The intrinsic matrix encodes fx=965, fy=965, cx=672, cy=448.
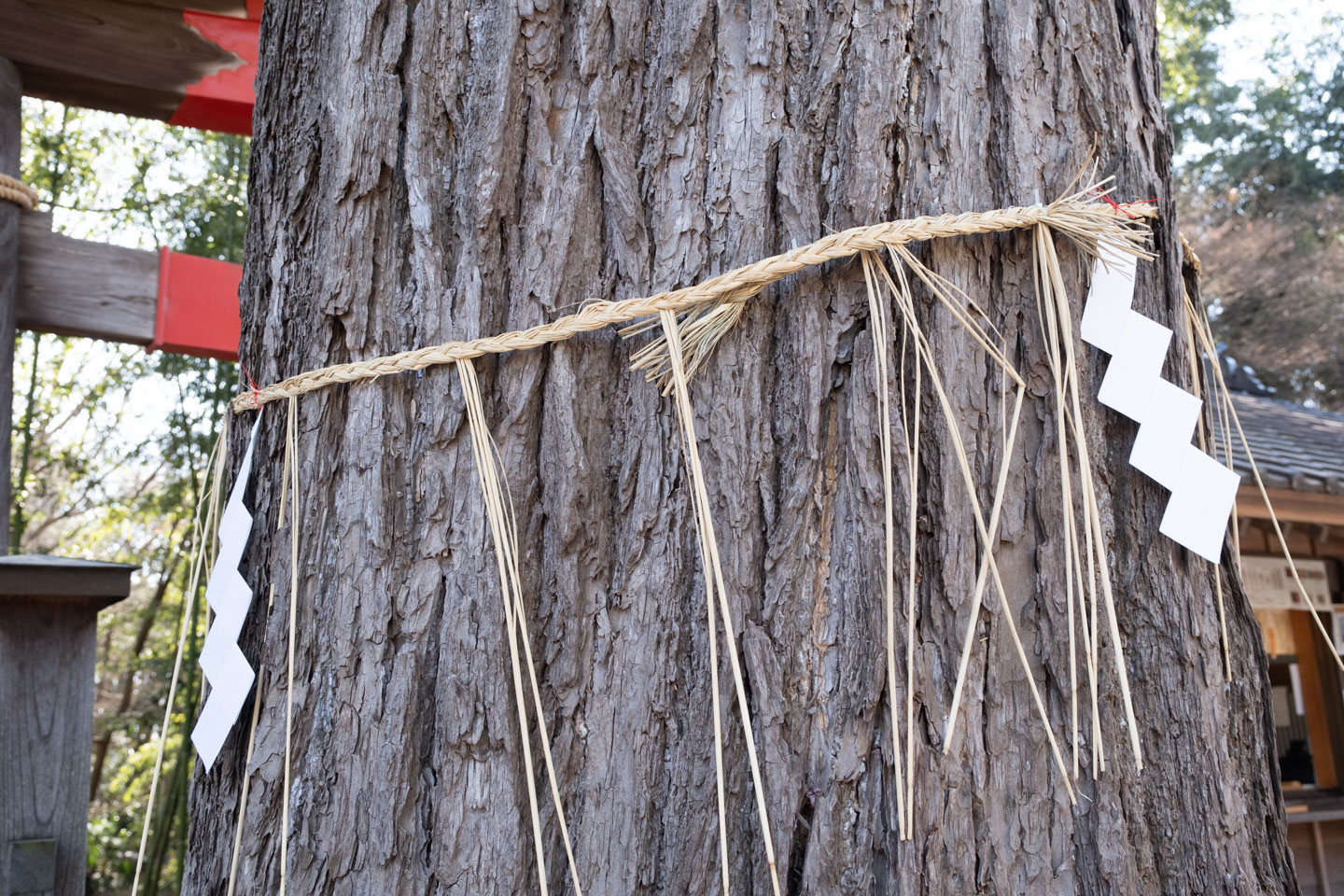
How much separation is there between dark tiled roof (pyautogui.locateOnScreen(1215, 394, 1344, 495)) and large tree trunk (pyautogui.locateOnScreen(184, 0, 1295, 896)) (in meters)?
3.02

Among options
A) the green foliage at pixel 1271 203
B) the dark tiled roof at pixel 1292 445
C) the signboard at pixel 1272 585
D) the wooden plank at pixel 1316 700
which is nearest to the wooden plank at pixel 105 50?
the dark tiled roof at pixel 1292 445

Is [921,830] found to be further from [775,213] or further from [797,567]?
[775,213]

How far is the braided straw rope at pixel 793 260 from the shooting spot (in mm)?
824

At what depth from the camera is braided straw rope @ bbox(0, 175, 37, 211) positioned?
8.02 ft

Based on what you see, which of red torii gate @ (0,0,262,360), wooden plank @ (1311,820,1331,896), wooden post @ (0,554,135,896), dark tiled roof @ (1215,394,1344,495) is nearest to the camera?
wooden post @ (0,554,135,896)

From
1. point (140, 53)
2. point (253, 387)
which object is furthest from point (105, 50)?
point (253, 387)

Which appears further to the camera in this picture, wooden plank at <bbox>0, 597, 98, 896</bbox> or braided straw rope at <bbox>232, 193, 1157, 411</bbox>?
wooden plank at <bbox>0, 597, 98, 896</bbox>

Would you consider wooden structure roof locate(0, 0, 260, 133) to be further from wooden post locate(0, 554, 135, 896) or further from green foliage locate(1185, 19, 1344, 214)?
green foliage locate(1185, 19, 1344, 214)

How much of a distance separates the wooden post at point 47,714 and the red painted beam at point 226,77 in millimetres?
1714

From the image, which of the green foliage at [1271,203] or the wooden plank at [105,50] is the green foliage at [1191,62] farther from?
the wooden plank at [105,50]

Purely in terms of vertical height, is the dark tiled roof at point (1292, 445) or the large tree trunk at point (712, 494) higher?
the dark tiled roof at point (1292, 445)

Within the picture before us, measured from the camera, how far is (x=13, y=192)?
2469 millimetres

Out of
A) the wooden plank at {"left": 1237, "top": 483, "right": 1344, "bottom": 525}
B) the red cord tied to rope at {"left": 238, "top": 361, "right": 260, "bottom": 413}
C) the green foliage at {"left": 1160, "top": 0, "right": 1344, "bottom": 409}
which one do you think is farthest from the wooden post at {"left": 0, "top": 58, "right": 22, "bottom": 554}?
the green foliage at {"left": 1160, "top": 0, "right": 1344, "bottom": 409}

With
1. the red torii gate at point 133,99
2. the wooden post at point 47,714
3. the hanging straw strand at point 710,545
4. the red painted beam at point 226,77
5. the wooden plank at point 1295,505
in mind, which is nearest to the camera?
the hanging straw strand at point 710,545
